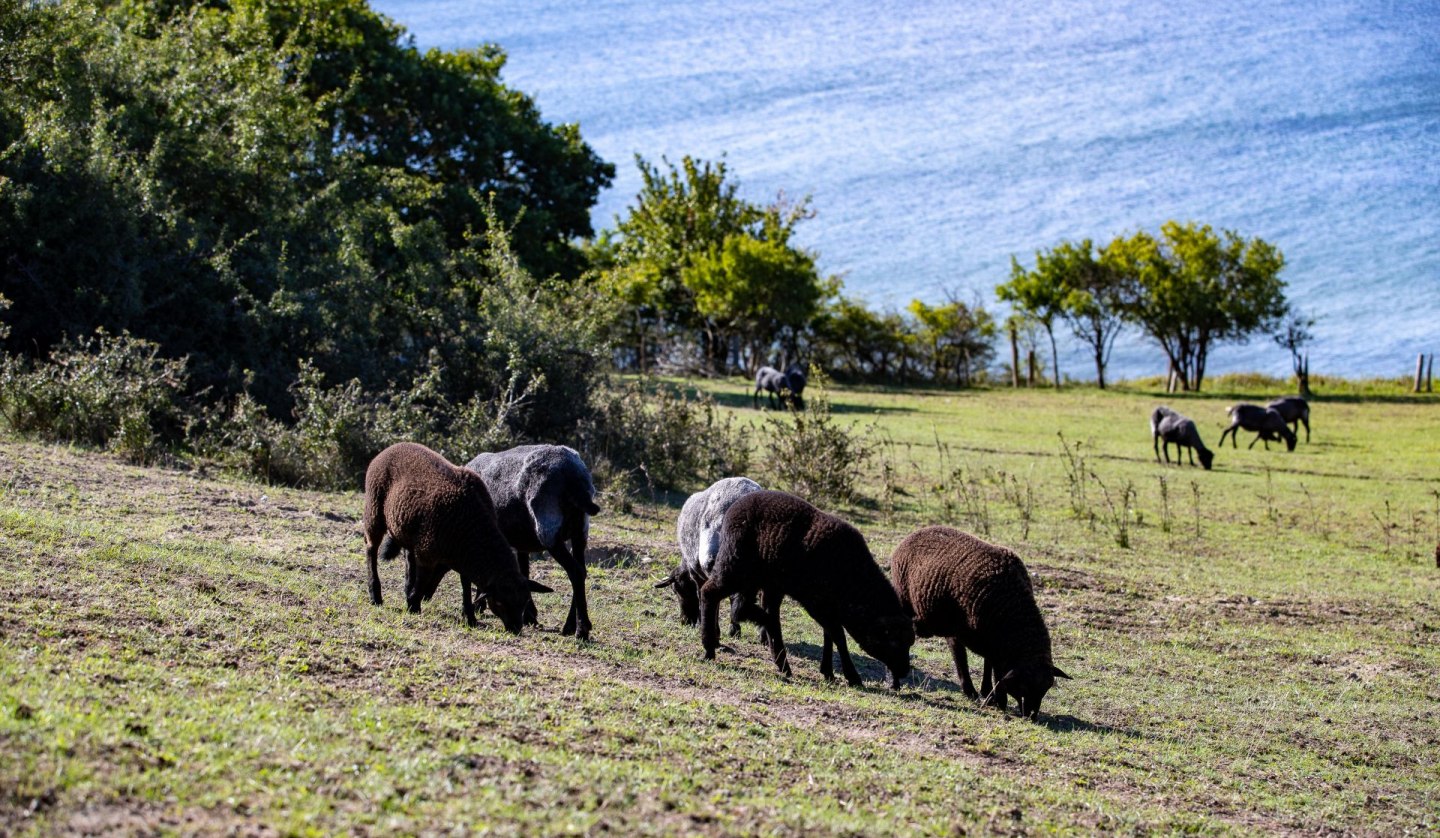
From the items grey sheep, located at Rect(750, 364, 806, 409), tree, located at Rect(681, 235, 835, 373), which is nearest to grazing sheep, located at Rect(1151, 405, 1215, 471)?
grey sheep, located at Rect(750, 364, 806, 409)

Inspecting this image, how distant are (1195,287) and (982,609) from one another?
150ft

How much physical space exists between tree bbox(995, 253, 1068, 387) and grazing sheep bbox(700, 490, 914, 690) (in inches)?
1773

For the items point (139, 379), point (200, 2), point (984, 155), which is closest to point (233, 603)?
point (139, 379)

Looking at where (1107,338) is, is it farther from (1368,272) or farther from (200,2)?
(1368,272)

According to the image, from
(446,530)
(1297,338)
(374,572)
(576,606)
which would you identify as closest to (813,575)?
(576,606)

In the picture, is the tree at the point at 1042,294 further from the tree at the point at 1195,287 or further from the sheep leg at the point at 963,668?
the sheep leg at the point at 963,668

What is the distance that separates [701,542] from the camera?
32.1ft

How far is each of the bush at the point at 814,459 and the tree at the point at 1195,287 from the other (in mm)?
35160

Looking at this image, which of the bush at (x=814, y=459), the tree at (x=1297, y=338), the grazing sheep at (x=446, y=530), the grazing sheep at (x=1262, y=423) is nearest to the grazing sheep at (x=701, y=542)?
the grazing sheep at (x=446, y=530)

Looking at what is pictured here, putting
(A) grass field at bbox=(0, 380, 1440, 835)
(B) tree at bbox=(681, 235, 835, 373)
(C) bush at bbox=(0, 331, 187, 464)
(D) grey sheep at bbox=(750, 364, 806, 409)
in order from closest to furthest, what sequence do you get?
1. (A) grass field at bbox=(0, 380, 1440, 835)
2. (C) bush at bbox=(0, 331, 187, 464)
3. (D) grey sheep at bbox=(750, 364, 806, 409)
4. (B) tree at bbox=(681, 235, 835, 373)

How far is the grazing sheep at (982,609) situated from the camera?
29.3 feet

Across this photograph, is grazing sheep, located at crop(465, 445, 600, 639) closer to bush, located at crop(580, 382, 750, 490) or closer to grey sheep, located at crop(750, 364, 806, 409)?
bush, located at crop(580, 382, 750, 490)

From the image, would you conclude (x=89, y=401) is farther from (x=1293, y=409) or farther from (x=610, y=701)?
(x=1293, y=409)

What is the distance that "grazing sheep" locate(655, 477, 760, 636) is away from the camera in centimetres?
970
